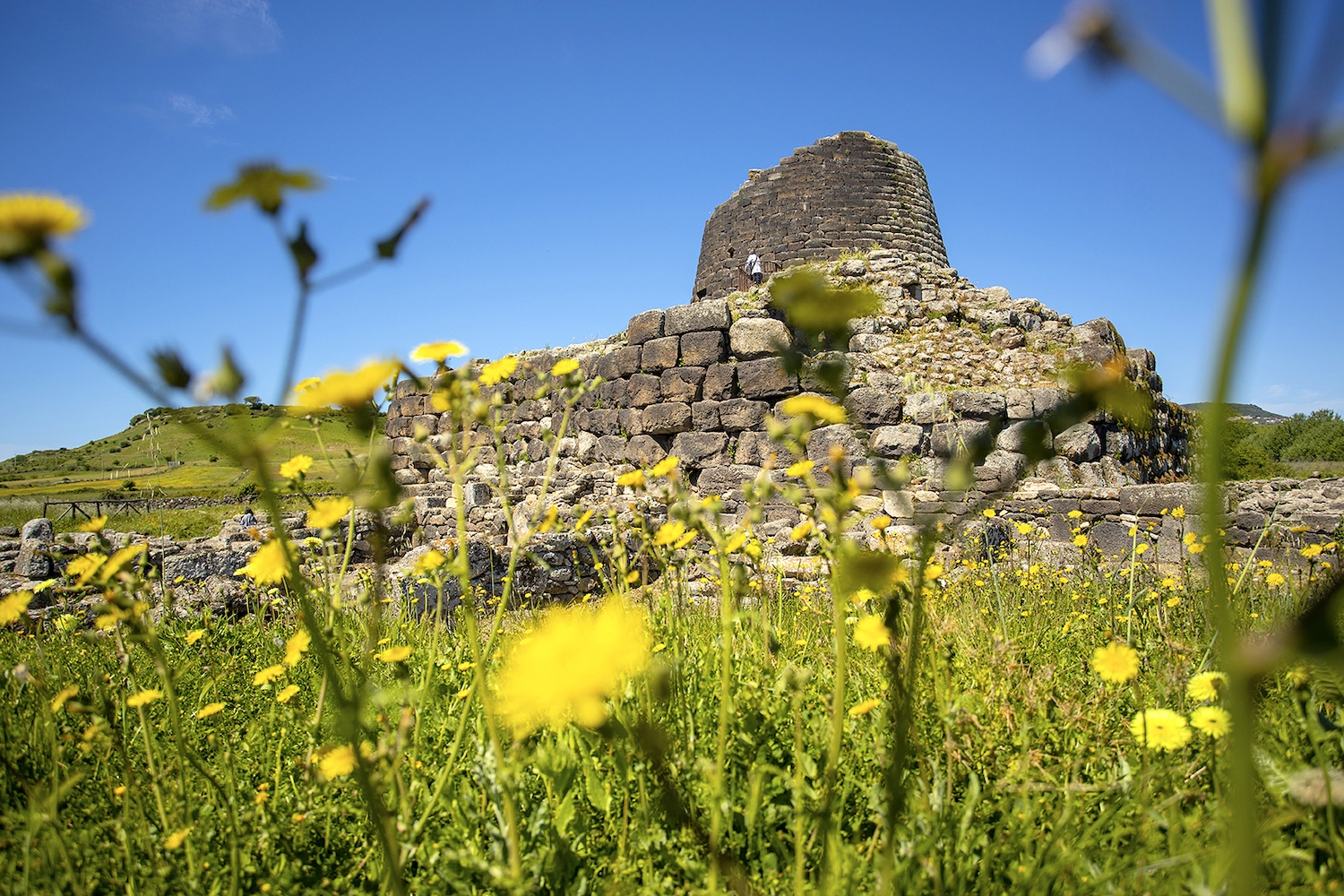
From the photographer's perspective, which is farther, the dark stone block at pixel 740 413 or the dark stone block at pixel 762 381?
the dark stone block at pixel 740 413

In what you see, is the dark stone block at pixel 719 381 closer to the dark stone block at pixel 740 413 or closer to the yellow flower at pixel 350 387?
the dark stone block at pixel 740 413

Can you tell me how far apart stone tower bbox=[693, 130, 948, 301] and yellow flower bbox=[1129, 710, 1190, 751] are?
11.3 m

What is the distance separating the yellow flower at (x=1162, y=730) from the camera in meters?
1.36

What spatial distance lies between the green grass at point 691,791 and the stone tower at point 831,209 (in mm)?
11061

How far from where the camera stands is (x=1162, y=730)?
1.40 metres

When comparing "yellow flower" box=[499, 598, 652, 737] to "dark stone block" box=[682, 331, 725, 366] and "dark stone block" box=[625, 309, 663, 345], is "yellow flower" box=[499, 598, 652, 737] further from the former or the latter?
"dark stone block" box=[625, 309, 663, 345]

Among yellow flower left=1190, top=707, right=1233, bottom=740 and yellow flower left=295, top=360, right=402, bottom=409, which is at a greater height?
yellow flower left=295, top=360, right=402, bottom=409

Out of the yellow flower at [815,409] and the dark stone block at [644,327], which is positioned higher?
the dark stone block at [644,327]

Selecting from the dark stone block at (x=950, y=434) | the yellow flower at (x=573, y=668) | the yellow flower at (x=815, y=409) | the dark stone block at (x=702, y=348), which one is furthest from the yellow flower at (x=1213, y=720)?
the dark stone block at (x=702, y=348)

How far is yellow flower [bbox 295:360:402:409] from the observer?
910mm

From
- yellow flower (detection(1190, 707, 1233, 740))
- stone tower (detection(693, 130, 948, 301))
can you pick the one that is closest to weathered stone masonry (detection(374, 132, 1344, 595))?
stone tower (detection(693, 130, 948, 301))

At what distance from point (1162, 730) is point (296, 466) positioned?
1.96m

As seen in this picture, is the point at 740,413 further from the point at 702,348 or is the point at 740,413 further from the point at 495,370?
the point at 495,370

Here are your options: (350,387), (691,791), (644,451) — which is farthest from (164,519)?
(350,387)
